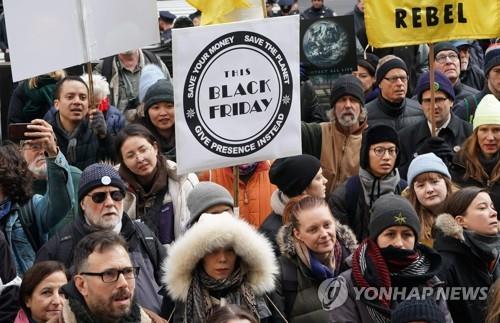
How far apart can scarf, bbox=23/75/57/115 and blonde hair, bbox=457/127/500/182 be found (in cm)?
386

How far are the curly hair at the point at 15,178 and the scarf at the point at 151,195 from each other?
666 mm

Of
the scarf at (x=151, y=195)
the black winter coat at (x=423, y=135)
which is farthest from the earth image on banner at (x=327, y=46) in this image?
the scarf at (x=151, y=195)

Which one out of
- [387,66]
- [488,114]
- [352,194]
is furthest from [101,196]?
[387,66]

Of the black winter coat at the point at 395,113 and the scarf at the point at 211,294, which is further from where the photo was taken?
the black winter coat at the point at 395,113

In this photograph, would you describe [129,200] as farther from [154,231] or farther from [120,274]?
[120,274]

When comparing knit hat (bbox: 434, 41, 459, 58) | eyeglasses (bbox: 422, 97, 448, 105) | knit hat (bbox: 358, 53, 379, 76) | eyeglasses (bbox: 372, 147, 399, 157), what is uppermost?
knit hat (bbox: 434, 41, 459, 58)

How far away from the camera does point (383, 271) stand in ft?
25.8

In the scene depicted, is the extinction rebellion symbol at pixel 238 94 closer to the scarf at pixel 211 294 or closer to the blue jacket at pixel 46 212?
the blue jacket at pixel 46 212

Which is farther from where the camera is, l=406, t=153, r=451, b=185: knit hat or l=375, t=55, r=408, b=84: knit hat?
l=375, t=55, r=408, b=84: knit hat

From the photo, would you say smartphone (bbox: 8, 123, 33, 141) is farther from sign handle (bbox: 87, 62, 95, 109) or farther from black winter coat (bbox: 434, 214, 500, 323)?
black winter coat (bbox: 434, 214, 500, 323)

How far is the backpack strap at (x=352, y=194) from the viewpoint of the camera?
9.53m

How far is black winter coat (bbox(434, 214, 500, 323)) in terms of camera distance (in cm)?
845

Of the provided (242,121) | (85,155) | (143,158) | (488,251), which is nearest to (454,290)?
(488,251)

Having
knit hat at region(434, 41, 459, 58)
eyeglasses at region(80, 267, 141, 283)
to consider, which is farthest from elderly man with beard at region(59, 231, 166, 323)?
knit hat at region(434, 41, 459, 58)
